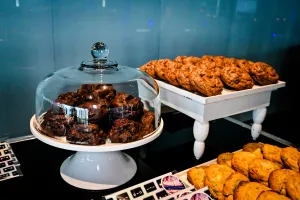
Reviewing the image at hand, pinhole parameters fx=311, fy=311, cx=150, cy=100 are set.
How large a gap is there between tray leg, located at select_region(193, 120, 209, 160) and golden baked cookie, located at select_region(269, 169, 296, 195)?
0.40 metres

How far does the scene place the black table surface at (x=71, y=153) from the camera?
109cm

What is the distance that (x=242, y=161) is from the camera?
3.51 ft

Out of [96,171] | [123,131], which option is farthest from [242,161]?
[96,171]

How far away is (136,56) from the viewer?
185cm

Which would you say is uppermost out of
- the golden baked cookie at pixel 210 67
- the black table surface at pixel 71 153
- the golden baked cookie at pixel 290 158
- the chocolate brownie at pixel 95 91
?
the golden baked cookie at pixel 210 67

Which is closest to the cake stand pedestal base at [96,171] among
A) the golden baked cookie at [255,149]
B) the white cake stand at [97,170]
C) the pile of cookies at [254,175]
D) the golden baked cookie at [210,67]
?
the white cake stand at [97,170]

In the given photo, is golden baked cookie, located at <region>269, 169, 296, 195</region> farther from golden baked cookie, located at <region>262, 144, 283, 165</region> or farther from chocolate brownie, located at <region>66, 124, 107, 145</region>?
chocolate brownie, located at <region>66, 124, 107, 145</region>

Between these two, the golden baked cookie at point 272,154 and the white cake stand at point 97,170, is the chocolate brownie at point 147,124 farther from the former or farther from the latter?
the golden baked cookie at point 272,154

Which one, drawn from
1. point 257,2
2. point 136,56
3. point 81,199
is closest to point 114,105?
point 81,199

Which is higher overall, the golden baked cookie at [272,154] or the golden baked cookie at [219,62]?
the golden baked cookie at [219,62]

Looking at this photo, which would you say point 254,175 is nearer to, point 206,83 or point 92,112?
point 206,83

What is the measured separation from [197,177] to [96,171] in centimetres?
37

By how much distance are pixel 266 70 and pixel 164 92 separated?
1.64 feet

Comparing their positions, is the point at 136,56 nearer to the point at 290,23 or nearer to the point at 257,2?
the point at 257,2
